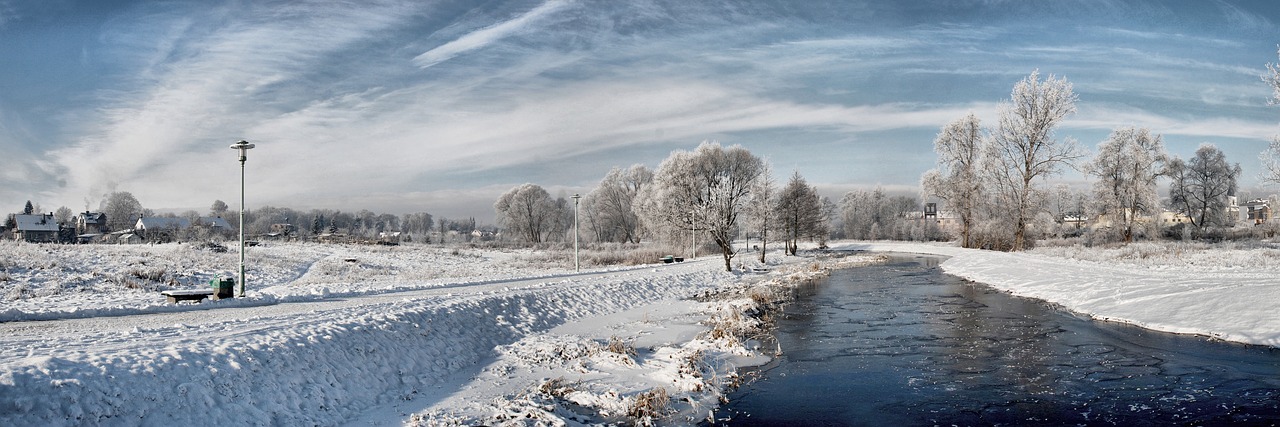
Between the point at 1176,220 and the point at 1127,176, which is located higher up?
the point at 1127,176

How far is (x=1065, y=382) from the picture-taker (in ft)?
34.3

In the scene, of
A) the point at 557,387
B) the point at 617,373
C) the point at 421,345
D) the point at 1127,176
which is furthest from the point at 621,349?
the point at 1127,176

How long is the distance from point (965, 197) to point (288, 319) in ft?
152

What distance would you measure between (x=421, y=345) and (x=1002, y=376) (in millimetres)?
10046

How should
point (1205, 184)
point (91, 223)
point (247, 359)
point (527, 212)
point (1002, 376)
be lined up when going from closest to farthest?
point (247, 359), point (1002, 376), point (1205, 184), point (527, 212), point (91, 223)

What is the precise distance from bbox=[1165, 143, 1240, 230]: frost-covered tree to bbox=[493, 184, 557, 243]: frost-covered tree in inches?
2522

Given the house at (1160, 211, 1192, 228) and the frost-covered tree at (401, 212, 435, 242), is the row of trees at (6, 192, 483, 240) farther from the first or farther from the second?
the house at (1160, 211, 1192, 228)

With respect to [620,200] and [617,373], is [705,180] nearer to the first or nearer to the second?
[620,200]

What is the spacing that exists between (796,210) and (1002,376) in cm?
4443

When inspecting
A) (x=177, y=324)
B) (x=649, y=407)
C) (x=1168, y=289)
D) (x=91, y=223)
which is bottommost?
(x=649, y=407)

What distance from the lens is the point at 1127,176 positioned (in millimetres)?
48000

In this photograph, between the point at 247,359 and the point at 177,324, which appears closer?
the point at 247,359

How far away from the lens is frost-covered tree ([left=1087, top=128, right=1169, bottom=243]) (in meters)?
47.2

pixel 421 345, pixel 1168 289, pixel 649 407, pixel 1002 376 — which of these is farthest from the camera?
pixel 1168 289
